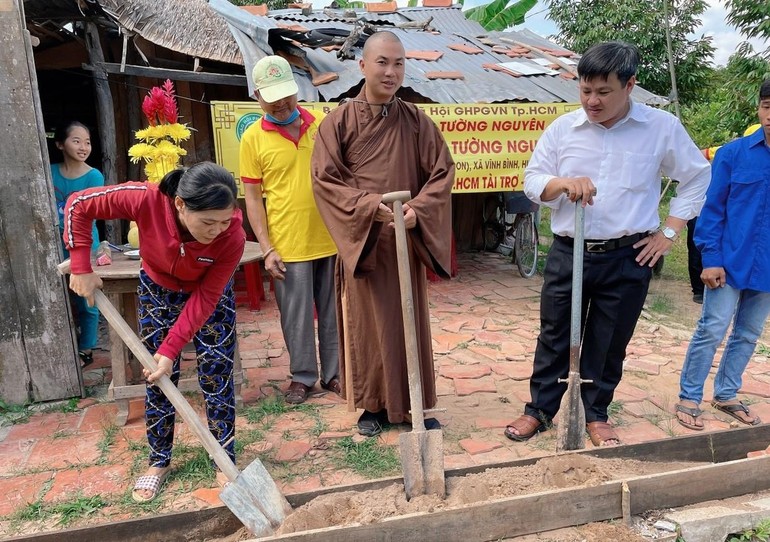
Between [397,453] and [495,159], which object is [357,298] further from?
[495,159]

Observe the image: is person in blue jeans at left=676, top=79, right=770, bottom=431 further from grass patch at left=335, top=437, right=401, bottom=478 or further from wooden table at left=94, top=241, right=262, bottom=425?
wooden table at left=94, top=241, right=262, bottom=425

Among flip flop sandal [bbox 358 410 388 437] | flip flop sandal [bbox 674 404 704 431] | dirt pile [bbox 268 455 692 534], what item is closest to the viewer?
dirt pile [bbox 268 455 692 534]

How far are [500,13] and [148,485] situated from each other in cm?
1200

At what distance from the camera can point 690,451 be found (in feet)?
8.58

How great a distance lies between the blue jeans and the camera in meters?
3.11

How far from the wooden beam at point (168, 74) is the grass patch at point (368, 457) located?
4.01m

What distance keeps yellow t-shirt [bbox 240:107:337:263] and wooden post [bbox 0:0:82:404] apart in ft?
4.00

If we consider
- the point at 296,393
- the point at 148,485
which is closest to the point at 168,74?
the point at 296,393

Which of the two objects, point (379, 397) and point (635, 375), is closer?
point (379, 397)

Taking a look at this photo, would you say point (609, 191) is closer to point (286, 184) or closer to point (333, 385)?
point (286, 184)

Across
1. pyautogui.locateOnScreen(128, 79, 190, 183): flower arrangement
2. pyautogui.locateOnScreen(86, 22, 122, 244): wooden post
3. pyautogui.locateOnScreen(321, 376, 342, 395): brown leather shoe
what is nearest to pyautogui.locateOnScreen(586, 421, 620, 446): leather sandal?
pyautogui.locateOnScreen(321, 376, 342, 395): brown leather shoe

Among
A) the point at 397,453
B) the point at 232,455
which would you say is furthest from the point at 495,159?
the point at 232,455

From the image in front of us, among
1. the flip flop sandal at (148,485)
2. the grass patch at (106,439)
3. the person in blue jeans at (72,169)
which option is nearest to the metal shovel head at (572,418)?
the flip flop sandal at (148,485)

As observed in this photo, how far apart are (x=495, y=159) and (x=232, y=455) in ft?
15.6
